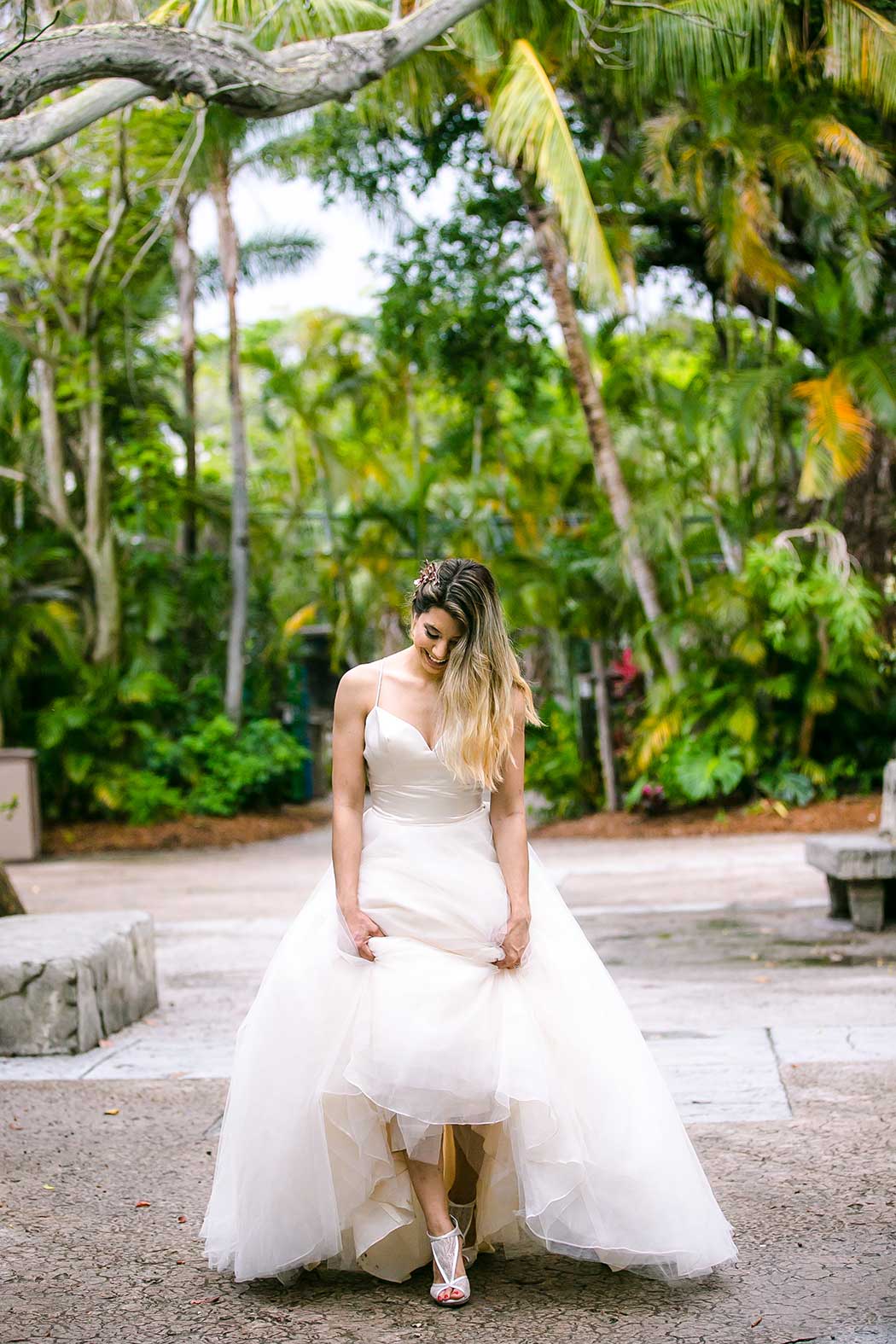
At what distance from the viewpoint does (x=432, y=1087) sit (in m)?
3.04

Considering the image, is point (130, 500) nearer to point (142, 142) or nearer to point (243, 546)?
point (243, 546)

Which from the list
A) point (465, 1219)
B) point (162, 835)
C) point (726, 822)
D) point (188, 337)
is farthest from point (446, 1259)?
point (188, 337)

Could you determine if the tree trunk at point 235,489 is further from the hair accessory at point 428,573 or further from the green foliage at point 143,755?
the hair accessory at point 428,573

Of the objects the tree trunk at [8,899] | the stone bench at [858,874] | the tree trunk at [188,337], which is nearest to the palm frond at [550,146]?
the stone bench at [858,874]

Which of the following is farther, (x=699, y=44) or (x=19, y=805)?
(x=19, y=805)

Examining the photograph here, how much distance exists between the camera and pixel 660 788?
597 inches

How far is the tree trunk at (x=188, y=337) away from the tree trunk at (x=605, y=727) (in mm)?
6344

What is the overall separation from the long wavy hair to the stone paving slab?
1221 mm

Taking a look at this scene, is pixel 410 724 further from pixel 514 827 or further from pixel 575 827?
pixel 575 827

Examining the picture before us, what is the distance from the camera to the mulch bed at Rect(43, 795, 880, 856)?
46.3 feet

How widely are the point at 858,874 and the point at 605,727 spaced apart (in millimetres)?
7903

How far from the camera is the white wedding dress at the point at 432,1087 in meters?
3.09

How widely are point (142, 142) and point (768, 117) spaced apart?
6.65 meters

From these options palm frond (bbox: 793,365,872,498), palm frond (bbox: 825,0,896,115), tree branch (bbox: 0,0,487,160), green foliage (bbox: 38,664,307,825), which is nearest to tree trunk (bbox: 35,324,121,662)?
green foliage (bbox: 38,664,307,825)
